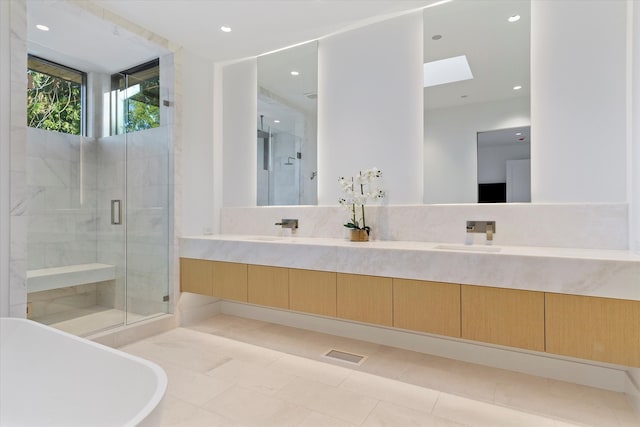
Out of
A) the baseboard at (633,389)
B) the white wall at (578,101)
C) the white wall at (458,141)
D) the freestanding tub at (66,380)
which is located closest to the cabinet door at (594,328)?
the baseboard at (633,389)

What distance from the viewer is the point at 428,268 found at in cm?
206

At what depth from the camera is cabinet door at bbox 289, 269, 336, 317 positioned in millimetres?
2416

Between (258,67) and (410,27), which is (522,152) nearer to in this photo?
(410,27)

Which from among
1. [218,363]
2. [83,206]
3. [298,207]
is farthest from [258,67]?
[218,363]

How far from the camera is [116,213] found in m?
3.11

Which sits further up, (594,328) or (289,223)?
(289,223)

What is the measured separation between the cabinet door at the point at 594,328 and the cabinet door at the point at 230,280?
85.7 inches

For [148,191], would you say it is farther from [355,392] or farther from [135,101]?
[355,392]

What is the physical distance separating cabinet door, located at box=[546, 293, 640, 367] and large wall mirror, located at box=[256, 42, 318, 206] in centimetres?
209

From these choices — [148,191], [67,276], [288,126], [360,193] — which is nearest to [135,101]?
[148,191]

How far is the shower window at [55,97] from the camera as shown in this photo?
259 cm

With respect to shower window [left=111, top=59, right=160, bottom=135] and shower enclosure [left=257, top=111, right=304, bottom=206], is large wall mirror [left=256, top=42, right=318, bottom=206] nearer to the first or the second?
shower enclosure [left=257, top=111, right=304, bottom=206]

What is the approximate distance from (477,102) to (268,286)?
7.20ft

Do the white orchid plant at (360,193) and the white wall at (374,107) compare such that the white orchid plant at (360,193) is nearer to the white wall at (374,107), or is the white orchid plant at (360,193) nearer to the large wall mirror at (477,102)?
the white wall at (374,107)
